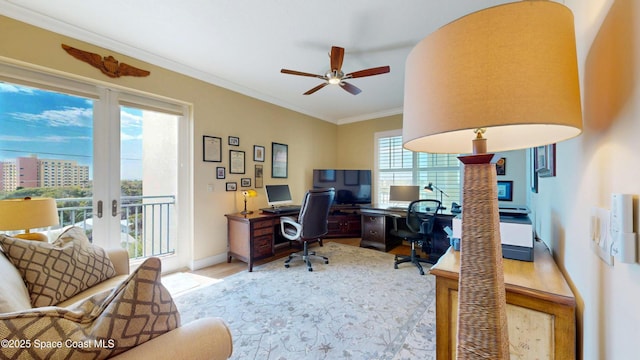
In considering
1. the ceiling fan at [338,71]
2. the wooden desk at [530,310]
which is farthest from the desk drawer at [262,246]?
the wooden desk at [530,310]

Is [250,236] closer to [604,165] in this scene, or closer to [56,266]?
[56,266]

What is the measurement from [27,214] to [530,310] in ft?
9.19

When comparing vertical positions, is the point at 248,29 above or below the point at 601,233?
above

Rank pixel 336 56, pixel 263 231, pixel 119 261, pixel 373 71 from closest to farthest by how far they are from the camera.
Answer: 1. pixel 119 261
2. pixel 336 56
3. pixel 373 71
4. pixel 263 231

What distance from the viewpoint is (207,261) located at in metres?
3.25

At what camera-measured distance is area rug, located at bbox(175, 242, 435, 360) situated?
66.7 inches

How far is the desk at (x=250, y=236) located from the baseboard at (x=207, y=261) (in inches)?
3.6

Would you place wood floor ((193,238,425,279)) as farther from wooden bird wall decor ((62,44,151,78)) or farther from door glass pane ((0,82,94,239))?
wooden bird wall decor ((62,44,151,78))

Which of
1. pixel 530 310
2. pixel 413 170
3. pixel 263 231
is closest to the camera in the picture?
pixel 530 310

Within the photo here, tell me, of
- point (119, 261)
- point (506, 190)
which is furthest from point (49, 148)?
point (506, 190)

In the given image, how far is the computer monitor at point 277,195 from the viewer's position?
12.4 feet

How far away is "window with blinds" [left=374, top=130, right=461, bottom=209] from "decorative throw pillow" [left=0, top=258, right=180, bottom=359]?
4.09 m

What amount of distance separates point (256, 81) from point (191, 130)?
112cm

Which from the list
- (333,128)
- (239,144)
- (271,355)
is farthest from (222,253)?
(333,128)
